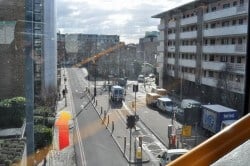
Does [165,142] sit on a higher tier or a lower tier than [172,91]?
lower

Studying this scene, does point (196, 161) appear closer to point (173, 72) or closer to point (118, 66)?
point (173, 72)

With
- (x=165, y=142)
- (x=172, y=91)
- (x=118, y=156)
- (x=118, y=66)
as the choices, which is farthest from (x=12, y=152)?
(x=118, y=66)

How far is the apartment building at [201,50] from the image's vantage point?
2794mm

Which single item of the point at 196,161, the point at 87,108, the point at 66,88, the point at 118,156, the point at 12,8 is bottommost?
the point at 118,156

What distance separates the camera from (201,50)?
11.3 ft

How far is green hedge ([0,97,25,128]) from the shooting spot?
1.87 meters

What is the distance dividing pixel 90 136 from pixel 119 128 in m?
0.27

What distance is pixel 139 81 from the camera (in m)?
4.17

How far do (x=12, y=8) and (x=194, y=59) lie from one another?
1.98 m

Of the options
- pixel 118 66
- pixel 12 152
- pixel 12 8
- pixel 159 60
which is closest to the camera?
pixel 12 152

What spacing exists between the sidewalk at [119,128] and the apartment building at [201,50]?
63 centimetres

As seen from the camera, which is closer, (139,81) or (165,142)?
(165,142)

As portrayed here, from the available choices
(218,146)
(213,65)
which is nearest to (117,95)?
(213,65)

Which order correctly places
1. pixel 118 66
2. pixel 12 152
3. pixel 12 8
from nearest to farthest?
pixel 12 152
pixel 12 8
pixel 118 66
